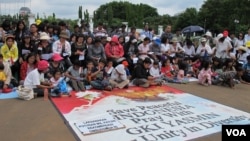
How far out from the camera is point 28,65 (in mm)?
6879

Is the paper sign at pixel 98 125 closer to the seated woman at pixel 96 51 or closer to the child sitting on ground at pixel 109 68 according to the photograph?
the child sitting on ground at pixel 109 68

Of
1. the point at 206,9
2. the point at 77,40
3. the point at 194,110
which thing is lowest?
the point at 194,110

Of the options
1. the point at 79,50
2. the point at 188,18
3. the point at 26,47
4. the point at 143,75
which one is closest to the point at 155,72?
the point at 143,75

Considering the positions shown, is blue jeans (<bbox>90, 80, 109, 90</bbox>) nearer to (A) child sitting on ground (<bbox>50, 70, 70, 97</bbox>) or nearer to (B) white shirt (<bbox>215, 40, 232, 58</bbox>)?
(A) child sitting on ground (<bbox>50, 70, 70, 97</bbox>)

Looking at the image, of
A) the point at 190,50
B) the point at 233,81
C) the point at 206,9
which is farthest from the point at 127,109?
the point at 206,9

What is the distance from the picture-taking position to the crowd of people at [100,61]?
680 cm

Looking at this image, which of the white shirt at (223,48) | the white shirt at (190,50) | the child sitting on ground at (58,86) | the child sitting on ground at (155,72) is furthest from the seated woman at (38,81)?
the white shirt at (223,48)

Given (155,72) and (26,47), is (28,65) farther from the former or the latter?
(155,72)

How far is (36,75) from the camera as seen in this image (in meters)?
6.26

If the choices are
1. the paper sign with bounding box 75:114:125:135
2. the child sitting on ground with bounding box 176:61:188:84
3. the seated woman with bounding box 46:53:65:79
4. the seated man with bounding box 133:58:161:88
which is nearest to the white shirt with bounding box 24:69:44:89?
the seated woman with bounding box 46:53:65:79

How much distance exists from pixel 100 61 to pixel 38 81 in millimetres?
1918

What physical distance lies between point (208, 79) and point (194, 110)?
274 cm

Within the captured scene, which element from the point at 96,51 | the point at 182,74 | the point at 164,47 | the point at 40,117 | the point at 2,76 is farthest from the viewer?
the point at 164,47

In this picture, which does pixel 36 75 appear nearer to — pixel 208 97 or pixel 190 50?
pixel 208 97
